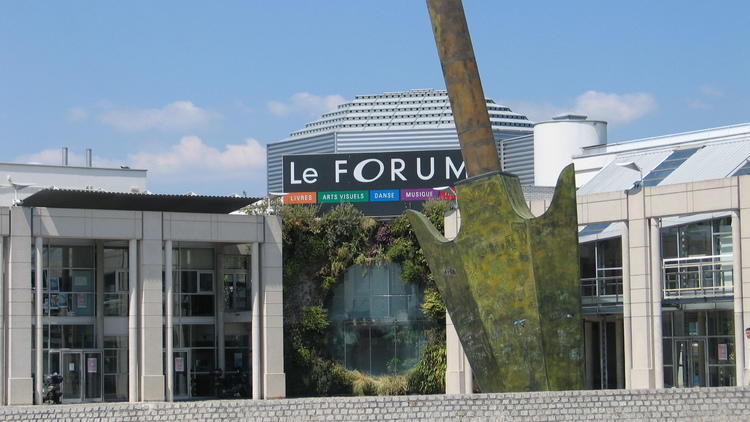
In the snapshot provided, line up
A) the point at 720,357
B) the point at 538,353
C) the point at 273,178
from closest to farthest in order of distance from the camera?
the point at 538,353, the point at 720,357, the point at 273,178

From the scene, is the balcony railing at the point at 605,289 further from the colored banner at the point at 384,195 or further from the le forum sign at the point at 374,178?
the colored banner at the point at 384,195

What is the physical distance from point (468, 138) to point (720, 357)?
11355 millimetres

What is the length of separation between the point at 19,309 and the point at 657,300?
19763 millimetres

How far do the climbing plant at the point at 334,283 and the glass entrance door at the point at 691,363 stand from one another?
36.4 feet

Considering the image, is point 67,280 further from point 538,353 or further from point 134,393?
point 538,353

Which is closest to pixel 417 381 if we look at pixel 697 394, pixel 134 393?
pixel 134 393

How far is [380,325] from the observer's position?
5175cm

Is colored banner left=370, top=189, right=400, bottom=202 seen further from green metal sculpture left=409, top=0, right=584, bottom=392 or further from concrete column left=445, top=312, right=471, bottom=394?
green metal sculpture left=409, top=0, right=584, bottom=392

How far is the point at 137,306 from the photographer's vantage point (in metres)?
45.4

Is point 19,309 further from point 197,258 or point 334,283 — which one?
point 334,283

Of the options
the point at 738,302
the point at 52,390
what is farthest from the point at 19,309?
the point at 738,302

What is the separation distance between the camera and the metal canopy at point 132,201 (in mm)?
45000

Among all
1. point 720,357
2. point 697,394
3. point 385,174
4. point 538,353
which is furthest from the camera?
point 385,174

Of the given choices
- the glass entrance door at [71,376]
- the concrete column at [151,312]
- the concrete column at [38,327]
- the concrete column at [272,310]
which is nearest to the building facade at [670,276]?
the concrete column at [272,310]
